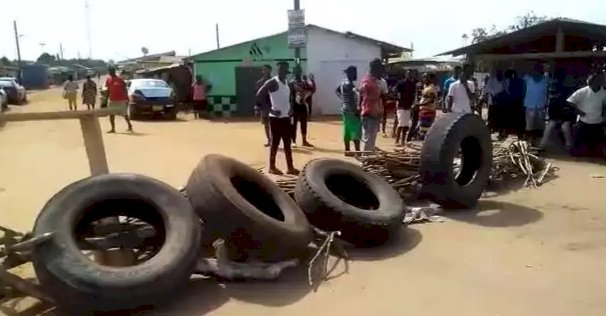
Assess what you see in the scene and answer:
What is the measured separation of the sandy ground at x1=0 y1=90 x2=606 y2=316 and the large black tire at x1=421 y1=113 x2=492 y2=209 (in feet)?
0.67

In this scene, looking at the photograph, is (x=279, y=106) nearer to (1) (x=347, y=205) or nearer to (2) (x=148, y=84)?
(1) (x=347, y=205)

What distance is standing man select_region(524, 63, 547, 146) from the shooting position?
12.1 metres

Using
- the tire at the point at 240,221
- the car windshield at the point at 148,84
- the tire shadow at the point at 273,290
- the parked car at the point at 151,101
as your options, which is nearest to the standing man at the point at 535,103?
the tire at the point at 240,221

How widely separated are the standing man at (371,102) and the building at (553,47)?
445 cm

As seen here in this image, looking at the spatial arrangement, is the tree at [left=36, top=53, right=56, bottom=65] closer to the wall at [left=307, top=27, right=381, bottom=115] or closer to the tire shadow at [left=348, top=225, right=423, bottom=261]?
the wall at [left=307, top=27, right=381, bottom=115]

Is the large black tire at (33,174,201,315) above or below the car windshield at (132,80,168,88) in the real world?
below

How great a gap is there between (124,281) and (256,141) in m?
10.1

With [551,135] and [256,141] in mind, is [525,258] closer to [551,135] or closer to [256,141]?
→ [551,135]

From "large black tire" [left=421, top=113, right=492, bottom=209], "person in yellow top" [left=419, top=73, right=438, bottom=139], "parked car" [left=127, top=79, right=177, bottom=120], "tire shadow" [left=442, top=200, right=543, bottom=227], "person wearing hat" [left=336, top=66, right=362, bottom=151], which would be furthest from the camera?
"parked car" [left=127, top=79, right=177, bottom=120]

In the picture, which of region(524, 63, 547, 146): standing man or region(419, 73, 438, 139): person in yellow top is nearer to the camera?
region(419, 73, 438, 139): person in yellow top

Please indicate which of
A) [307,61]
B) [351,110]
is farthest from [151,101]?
[351,110]

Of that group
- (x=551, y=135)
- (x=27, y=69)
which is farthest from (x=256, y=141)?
(x=27, y=69)

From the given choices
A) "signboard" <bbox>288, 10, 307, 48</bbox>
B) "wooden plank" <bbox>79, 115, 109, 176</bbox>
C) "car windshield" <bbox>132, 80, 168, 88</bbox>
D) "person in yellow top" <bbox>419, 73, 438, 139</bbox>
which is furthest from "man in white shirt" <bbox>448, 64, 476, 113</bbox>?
"car windshield" <bbox>132, 80, 168, 88</bbox>

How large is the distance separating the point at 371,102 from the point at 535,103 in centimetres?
392
